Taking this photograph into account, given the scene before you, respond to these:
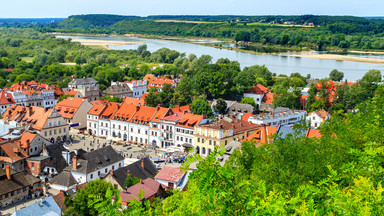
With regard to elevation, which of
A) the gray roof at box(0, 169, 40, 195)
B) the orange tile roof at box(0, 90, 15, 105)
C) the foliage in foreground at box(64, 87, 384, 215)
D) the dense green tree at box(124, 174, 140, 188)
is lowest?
the gray roof at box(0, 169, 40, 195)

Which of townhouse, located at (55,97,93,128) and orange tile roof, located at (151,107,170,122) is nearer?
orange tile roof, located at (151,107,170,122)

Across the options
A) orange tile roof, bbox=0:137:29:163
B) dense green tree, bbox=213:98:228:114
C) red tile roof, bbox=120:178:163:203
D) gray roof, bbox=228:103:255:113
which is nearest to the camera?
red tile roof, bbox=120:178:163:203

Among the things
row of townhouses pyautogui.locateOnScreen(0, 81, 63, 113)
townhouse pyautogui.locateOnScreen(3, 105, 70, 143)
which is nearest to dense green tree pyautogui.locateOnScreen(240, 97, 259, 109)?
townhouse pyautogui.locateOnScreen(3, 105, 70, 143)

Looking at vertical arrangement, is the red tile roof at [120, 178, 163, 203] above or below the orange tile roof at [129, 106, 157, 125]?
below

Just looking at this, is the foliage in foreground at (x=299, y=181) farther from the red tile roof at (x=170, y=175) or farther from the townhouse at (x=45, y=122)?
the townhouse at (x=45, y=122)

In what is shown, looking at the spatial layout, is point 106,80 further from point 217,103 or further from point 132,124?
point 132,124

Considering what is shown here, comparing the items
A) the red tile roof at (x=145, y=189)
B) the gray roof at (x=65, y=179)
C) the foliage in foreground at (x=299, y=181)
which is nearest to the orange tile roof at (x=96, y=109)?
the gray roof at (x=65, y=179)

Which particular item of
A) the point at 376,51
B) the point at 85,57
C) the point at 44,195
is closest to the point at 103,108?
the point at 44,195

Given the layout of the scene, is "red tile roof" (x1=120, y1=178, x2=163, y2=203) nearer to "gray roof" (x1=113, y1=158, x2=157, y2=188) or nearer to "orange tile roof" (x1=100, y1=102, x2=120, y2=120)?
"gray roof" (x1=113, y1=158, x2=157, y2=188)

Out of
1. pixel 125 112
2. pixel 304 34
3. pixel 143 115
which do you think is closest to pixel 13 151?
pixel 125 112
